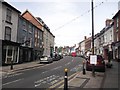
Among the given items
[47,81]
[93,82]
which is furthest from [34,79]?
[93,82]

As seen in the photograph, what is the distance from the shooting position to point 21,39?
32.1 meters

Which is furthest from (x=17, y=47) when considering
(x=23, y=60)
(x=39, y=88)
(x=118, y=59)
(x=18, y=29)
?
(x=39, y=88)

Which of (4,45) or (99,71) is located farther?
(4,45)

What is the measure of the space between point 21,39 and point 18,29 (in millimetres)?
2414

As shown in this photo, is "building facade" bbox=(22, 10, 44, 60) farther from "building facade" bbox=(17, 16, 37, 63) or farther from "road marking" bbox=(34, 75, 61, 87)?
"road marking" bbox=(34, 75, 61, 87)

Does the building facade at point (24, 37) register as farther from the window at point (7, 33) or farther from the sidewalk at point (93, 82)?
the sidewalk at point (93, 82)

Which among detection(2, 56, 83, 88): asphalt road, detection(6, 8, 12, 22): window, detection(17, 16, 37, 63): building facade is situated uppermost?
detection(6, 8, 12, 22): window

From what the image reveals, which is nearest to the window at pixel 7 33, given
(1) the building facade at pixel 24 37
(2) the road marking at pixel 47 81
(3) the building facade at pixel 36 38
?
(1) the building facade at pixel 24 37

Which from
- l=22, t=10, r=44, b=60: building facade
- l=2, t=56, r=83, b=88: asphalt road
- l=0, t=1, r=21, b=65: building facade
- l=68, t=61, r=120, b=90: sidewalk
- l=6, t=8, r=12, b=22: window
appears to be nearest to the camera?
l=68, t=61, r=120, b=90: sidewalk

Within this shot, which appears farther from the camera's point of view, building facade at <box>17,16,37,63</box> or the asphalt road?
building facade at <box>17,16,37,63</box>

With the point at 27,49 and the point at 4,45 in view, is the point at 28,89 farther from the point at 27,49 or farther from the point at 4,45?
the point at 27,49

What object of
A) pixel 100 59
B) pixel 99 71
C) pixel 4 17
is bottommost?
pixel 99 71

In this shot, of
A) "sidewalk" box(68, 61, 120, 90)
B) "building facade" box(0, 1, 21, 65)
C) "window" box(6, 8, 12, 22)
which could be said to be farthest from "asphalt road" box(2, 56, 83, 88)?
"window" box(6, 8, 12, 22)

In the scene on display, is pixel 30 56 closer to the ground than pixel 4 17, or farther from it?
closer to the ground
